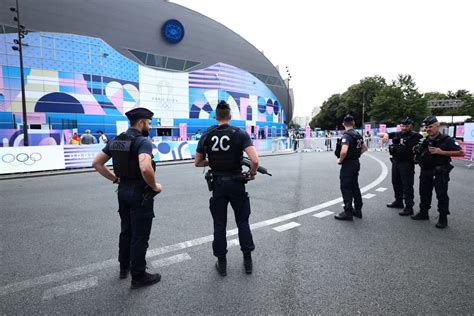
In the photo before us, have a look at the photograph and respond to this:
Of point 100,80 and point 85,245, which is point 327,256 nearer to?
point 85,245

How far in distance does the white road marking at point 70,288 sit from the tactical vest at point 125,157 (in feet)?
3.81

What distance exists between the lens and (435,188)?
4.52 m

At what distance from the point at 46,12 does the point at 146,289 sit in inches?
1220

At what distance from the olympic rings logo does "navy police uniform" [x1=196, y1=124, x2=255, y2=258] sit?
448 inches

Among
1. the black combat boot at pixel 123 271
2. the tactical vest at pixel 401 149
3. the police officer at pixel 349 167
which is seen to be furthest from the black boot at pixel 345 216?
the black combat boot at pixel 123 271

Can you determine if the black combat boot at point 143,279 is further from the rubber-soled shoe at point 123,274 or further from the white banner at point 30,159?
the white banner at point 30,159

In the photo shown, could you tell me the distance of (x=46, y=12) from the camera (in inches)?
958

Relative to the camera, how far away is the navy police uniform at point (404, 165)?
5.11 meters

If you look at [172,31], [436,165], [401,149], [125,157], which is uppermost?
[172,31]

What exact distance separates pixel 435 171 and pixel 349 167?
1357mm

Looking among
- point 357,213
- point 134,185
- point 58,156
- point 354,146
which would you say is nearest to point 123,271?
point 134,185

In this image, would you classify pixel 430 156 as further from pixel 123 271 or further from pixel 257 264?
pixel 123 271

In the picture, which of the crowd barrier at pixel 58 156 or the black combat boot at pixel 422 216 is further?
the crowd barrier at pixel 58 156

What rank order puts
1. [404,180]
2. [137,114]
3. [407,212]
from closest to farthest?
[137,114] < [407,212] < [404,180]
